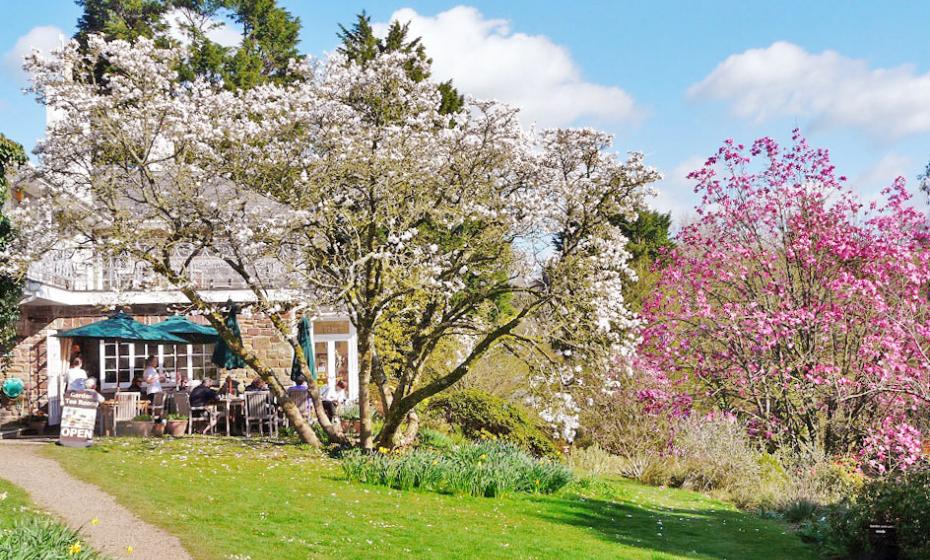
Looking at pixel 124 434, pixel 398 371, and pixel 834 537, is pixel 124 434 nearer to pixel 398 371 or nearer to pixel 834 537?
pixel 398 371

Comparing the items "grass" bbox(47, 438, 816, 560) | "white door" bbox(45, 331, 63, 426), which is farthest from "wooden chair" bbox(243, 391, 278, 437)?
"white door" bbox(45, 331, 63, 426)

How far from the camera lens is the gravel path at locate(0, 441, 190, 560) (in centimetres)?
788

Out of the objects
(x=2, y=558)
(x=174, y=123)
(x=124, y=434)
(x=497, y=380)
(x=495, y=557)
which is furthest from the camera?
(x=497, y=380)

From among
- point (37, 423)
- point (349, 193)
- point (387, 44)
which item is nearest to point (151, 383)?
point (37, 423)

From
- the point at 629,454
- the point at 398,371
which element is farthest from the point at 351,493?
the point at 398,371

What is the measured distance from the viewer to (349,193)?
14406 millimetres

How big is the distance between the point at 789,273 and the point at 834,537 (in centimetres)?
548

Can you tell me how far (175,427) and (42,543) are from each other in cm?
1018

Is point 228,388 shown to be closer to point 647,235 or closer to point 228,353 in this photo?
point 228,353

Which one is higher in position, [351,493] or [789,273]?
[789,273]

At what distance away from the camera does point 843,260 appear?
1414cm

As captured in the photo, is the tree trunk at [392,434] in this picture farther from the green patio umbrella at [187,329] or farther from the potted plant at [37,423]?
the potted plant at [37,423]

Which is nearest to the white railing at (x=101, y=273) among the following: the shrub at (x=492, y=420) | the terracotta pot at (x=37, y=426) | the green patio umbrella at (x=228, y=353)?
the green patio umbrella at (x=228, y=353)

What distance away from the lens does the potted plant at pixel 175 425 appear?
1672 cm
